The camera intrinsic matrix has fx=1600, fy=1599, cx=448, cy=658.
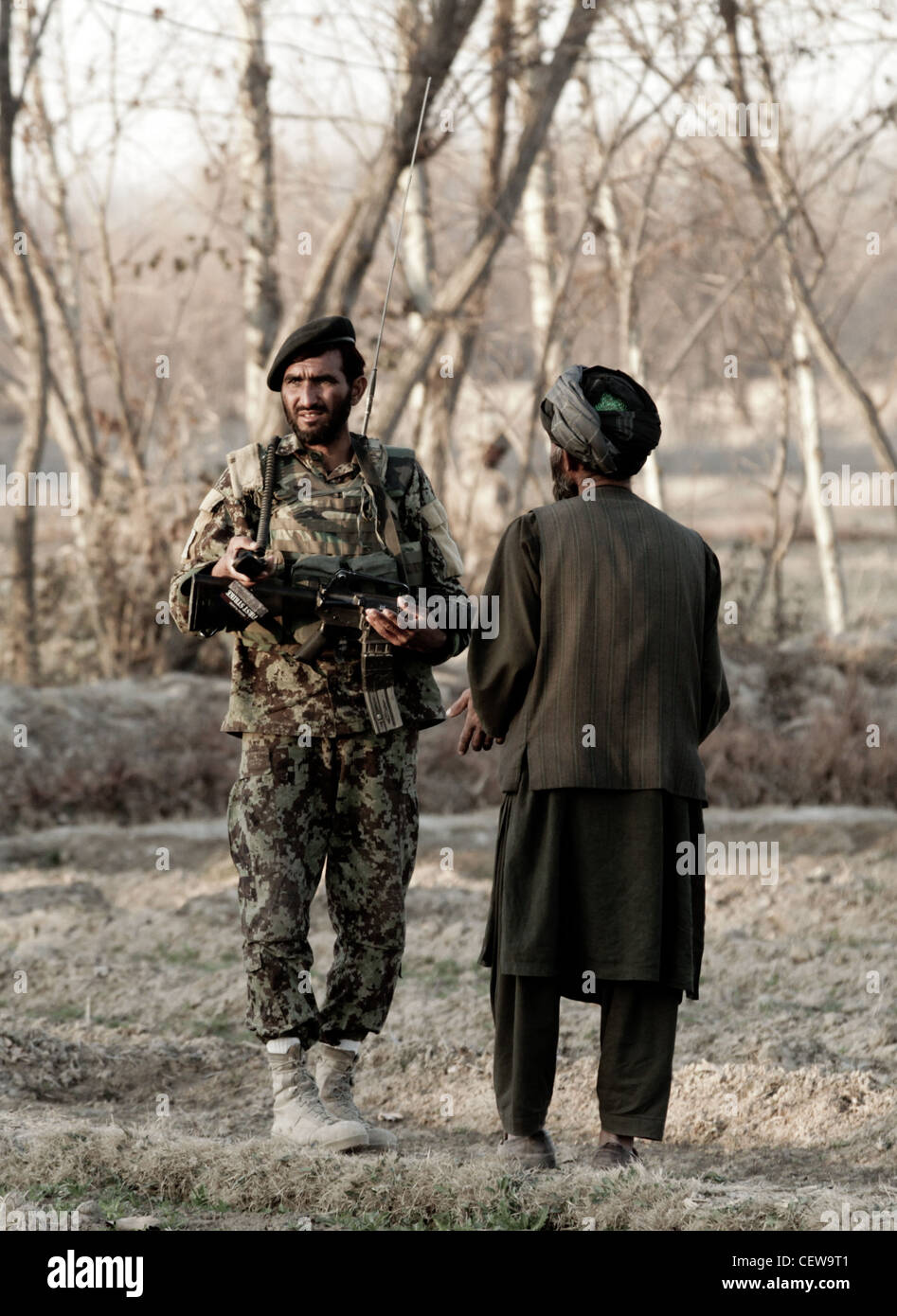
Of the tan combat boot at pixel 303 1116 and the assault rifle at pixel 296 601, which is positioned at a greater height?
the assault rifle at pixel 296 601

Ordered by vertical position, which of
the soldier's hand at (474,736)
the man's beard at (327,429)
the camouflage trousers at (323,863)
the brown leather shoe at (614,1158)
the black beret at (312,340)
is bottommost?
the brown leather shoe at (614,1158)

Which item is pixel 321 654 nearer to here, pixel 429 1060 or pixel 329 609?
pixel 329 609

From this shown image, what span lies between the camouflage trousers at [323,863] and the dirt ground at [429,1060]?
0.36m

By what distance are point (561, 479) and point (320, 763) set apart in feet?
2.87

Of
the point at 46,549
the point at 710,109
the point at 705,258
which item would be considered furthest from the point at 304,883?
the point at 46,549

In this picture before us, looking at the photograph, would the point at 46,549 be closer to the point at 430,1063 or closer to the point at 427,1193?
the point at 430,1063

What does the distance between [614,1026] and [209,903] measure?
370cm

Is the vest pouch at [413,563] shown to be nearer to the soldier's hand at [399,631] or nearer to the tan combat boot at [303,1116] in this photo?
the soldier's hand at [399,631]

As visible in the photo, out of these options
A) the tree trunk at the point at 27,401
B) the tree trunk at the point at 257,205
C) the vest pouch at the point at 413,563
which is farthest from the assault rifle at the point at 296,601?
the tree trunk at the point at 257,205

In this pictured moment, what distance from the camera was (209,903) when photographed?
6.88m

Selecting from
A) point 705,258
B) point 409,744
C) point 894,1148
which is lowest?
point 894,1148

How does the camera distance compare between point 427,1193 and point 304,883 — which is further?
point 304,883

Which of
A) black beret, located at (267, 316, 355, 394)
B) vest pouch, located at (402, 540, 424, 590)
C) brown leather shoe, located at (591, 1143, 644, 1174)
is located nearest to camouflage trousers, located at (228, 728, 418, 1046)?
vest pouch, located at (402, 540, 424, 590)

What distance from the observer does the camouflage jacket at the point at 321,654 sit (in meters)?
3.75
